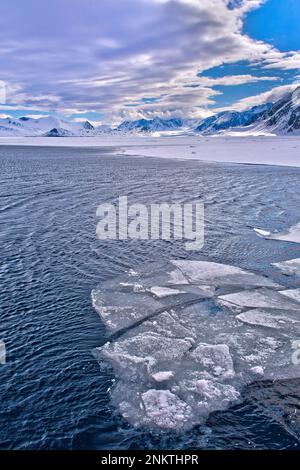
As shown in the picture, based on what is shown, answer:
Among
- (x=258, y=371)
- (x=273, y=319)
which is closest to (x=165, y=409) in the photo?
(x=258, y=371)

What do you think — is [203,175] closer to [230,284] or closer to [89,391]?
[230,284]

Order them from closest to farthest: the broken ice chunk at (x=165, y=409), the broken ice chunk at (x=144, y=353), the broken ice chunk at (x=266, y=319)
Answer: the broken ice chunk at (x=165, y=409), the broken ice chunk at (x=144, y=353), the broken ice chunk at (x=266, y=319)

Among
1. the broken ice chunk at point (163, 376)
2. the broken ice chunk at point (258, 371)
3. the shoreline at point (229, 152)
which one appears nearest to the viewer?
the broken ice chunk at point (163, 376)

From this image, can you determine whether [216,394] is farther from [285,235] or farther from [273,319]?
[285,235]

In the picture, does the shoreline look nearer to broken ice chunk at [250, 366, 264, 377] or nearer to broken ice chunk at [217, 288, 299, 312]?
broken ice chunk at [217, 288, 299, 312]

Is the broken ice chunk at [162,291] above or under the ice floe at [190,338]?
above

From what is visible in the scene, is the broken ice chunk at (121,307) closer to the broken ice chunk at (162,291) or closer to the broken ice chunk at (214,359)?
the broken ice chunk at (162,291)

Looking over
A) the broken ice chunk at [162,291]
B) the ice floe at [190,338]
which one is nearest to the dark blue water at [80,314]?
the ice floe at [190,338]

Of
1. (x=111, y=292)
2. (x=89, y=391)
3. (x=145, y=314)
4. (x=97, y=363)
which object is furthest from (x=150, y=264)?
(x=89, y=391)
